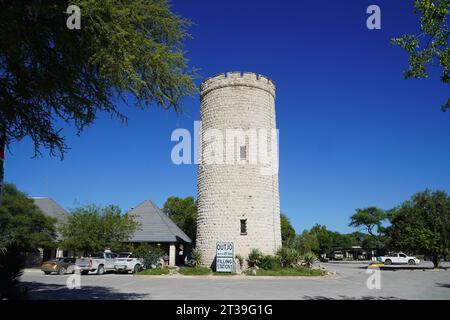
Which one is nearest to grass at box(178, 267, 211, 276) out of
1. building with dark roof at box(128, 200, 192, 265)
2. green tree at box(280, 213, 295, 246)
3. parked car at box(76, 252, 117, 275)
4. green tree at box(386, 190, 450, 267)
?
parked car at box(76, 252, 117, 275)

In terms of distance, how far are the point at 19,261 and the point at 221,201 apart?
18551 millimetres

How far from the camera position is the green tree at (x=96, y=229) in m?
30.7

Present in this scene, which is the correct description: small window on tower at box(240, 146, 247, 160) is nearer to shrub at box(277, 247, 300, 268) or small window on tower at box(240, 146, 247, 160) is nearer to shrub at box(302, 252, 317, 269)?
shrub at box(277, 247, 300, 268)

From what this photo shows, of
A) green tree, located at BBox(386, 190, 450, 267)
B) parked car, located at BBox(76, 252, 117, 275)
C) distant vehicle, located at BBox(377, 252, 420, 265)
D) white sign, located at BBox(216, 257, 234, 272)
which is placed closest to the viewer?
white sign, located at BBox(216, 257, 234, 272)

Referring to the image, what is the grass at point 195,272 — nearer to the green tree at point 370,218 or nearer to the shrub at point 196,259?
the shrub at point 196,259

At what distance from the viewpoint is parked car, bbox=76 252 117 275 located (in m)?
26.2

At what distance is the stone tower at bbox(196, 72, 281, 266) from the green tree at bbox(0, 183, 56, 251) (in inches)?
567

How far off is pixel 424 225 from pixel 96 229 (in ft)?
92.1

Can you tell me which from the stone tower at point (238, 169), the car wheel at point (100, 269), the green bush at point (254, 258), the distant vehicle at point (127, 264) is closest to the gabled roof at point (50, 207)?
the car wheel at point (100, 269)

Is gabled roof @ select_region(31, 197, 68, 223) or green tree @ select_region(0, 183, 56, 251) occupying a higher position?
gabled roof @ select_region(31, 197, 68, 223)

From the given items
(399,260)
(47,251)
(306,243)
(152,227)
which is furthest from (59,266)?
(306,243)
